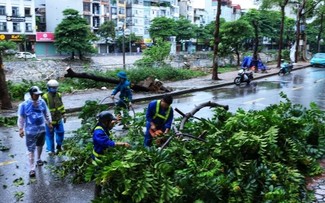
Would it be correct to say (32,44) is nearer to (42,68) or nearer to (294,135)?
(42,68)

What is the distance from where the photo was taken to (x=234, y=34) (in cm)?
3406

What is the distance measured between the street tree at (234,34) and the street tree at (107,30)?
38.0 metres

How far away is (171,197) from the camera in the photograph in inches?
152

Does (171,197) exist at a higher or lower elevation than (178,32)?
lower

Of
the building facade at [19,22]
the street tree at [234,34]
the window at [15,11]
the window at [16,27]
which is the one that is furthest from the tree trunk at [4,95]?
the window at [15,11]

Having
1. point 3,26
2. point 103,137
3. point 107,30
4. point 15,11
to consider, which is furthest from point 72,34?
point 103,137

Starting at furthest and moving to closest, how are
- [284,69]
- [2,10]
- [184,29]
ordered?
[184,29], [2,10], [284,69]

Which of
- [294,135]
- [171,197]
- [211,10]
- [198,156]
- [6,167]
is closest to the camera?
[171,197]

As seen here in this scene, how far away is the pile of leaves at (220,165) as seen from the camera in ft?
13.1

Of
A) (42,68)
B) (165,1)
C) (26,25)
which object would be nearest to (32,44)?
(26,25)

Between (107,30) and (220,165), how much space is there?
67.6m

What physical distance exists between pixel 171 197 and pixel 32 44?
63885mm

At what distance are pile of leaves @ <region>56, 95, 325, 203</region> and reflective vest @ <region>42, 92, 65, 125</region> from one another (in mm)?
1328

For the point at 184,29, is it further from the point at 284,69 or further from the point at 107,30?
the point at 284,69
